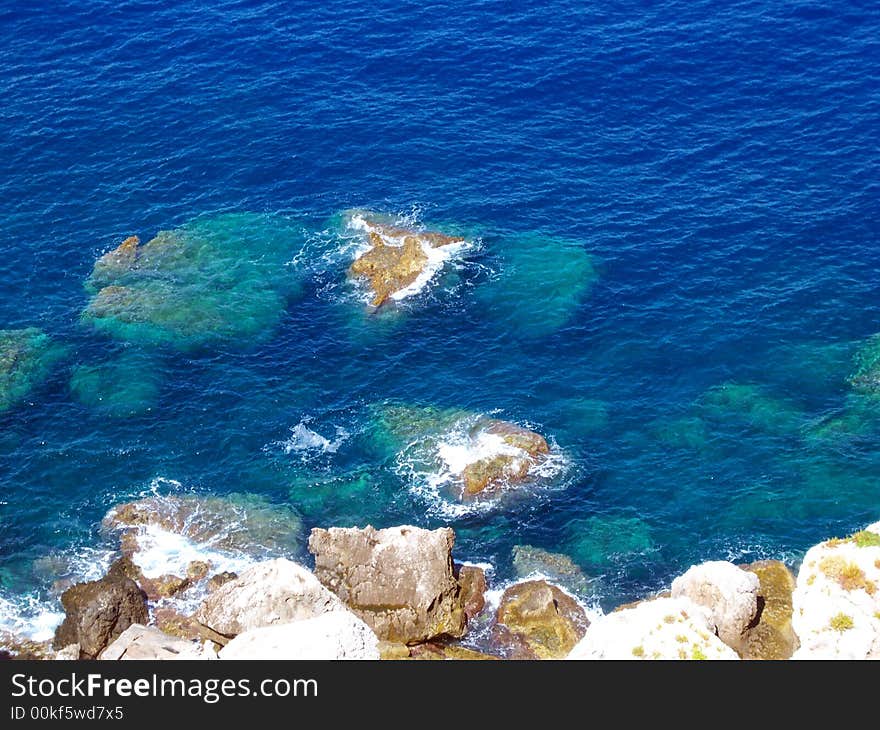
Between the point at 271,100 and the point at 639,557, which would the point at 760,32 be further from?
the point at 639,557

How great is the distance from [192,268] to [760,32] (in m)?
81.2

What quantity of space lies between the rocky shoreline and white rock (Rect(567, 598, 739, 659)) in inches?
4.9

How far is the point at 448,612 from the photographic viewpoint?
8156 cm

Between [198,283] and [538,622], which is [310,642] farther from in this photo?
[198,283]

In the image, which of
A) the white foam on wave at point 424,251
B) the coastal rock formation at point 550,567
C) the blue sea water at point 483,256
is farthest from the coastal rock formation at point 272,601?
the white foam on wave at point 424,251

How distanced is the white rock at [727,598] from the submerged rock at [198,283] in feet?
176

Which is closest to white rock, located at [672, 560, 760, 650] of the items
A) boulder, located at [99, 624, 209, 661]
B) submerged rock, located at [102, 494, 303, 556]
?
boulder, located at [99, 624, 209, 661]

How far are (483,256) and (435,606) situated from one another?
4806cm

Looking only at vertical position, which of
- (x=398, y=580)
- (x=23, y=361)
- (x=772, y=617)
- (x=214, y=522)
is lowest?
(x=214, y=522)

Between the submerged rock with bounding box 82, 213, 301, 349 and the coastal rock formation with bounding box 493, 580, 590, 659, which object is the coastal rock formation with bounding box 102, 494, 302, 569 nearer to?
the coastal rock formation with bounding box 493, 580, 590, 659

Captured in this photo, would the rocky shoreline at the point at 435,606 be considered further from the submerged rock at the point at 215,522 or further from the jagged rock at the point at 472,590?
the submerged rock at the point at 215,522

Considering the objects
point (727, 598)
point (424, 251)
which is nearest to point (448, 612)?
point (727, 598)

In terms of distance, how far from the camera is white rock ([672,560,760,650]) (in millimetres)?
74375

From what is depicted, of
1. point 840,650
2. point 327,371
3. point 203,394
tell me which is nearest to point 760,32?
point 327,371
